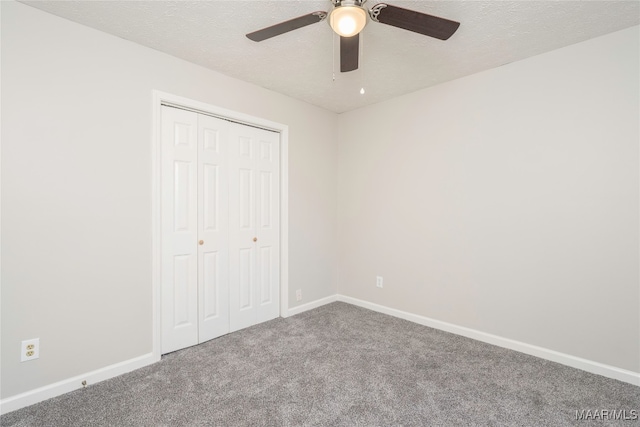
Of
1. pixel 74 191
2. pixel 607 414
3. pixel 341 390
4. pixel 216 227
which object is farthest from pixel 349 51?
pixel 607 414

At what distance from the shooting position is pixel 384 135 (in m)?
3.46

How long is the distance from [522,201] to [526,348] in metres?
1.23

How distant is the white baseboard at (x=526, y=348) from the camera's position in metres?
2.11

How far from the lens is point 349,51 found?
5.92 feet

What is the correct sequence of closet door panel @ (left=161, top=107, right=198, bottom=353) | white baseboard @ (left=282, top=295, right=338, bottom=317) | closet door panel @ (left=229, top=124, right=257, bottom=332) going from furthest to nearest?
white baseboard @ (left=282, top=295, right=338, bottom=317) → closet door panel @ (left=229, top=124, right=257, bottom=332) → closet door panel @ (left=161, top=107, right=198, bottom=353)

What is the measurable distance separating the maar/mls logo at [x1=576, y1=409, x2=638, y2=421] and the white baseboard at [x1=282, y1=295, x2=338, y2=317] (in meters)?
2.43

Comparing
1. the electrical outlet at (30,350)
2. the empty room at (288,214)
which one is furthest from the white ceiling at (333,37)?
the electrical outlet at (30,350)

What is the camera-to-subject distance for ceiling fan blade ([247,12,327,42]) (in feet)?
5.08

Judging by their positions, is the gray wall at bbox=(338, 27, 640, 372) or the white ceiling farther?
the gray wall at bbox=(338, 27, 640, 372)

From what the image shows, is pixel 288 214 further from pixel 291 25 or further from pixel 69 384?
pixel 69 384

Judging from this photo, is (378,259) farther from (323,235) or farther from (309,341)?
(309,341)

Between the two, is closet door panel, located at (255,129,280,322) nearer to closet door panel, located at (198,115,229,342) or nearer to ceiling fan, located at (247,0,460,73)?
closet door panel, located at (198,115,229,342)

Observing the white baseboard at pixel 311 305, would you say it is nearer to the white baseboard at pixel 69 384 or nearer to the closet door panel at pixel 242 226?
the closet door panel at pixel 242 226

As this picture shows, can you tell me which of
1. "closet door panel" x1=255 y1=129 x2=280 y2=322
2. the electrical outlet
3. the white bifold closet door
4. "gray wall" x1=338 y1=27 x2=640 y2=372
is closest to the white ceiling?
"gray wall" x1=338 y1=27 x2=640 y2=372
